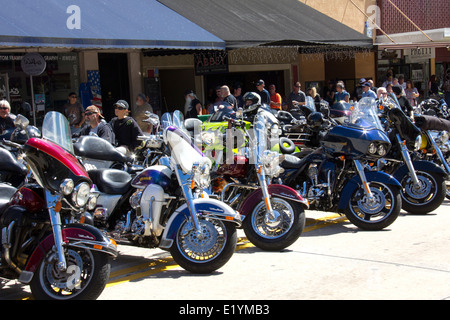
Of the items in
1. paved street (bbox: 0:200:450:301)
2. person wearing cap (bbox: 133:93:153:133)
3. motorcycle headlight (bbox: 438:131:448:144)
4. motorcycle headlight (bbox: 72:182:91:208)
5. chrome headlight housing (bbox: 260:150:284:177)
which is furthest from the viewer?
person wearing cap (bbox: 133:93:153:133)

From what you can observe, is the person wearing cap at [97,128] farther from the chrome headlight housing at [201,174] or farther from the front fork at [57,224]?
the front fork at [57,224]

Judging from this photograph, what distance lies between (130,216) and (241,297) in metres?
1.58

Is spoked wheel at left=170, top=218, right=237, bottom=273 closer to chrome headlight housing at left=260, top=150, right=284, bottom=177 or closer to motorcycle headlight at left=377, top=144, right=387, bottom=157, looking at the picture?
chrome headlight housing at left=260, top=150, right=284, bottom=177

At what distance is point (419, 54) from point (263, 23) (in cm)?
1024

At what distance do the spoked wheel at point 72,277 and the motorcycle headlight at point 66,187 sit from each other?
456 mm

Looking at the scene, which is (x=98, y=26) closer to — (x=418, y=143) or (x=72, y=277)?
(x=418, y=143)

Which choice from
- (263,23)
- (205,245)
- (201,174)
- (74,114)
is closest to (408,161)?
(201,174)

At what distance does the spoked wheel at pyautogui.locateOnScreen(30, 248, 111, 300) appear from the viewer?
16.3 ft

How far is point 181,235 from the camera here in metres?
6.07

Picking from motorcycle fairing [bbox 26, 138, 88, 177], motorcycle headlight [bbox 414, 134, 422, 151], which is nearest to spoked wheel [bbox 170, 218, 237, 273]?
motorcycle fairing [bbox 26, 138, 88, 177]

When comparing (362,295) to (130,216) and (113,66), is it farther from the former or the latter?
(113,66)

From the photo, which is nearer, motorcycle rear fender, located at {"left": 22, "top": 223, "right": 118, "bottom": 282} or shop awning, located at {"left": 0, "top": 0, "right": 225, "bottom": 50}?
motorcycle rear fender, located at {"left": 22, "top": 223, "right": 118, "bottom": 282}

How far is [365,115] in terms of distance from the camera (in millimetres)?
8414
